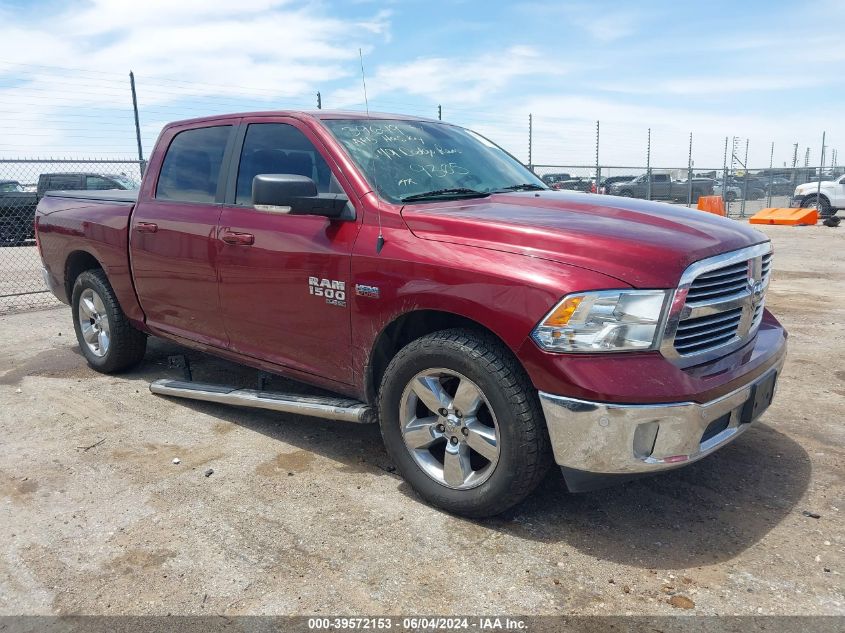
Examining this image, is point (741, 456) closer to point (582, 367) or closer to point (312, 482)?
point (582, 367)

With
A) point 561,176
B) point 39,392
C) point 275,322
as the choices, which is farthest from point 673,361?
point 561,176

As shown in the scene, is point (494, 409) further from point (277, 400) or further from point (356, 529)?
point (277, 400)

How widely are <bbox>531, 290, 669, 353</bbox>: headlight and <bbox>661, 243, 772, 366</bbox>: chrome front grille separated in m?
0.07

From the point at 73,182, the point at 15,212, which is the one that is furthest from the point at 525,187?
the point at 15,212

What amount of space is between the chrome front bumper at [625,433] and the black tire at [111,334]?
3.68 meters

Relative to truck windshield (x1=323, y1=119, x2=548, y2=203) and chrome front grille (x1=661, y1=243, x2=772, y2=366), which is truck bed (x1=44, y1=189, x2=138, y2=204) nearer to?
truck windshield (x1=323, y1=119, x2=548, y2=203)

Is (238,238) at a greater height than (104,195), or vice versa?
(104,195)

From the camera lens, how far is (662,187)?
25.3 m

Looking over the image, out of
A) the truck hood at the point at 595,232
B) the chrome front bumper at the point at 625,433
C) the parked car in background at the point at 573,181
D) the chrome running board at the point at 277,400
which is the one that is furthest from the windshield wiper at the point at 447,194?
the parked car in background at the point at 573,181

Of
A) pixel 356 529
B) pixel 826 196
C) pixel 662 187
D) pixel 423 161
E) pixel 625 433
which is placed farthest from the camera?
pixel 662 187

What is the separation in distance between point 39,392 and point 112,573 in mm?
2845

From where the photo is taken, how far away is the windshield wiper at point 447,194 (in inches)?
139

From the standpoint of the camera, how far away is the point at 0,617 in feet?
8.34

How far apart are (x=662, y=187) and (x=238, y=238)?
2387 cm
